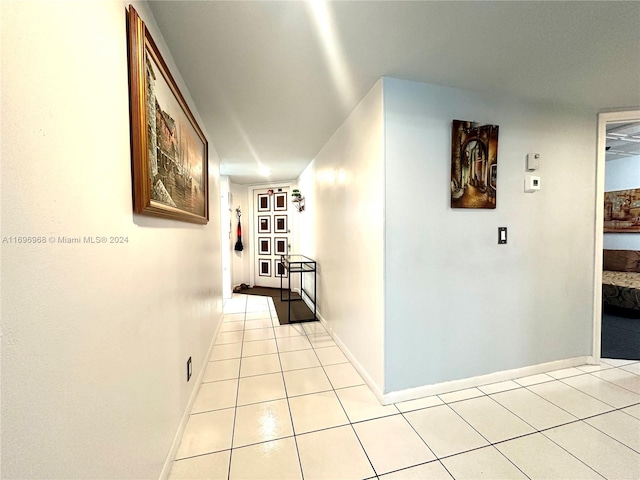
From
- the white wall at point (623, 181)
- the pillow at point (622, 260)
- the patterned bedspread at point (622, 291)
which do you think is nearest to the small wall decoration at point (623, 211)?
the white wall at point (623, 181)

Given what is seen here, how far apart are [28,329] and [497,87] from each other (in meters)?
2.75

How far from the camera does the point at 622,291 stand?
3.46 meters

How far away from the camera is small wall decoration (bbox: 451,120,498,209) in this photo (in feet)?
6.23

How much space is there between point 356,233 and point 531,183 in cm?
149

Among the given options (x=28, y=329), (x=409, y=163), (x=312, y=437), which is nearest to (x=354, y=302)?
(x=312, y=437)

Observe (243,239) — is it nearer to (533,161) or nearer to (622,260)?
(533,161)

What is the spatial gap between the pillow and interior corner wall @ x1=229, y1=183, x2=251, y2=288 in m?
6.71

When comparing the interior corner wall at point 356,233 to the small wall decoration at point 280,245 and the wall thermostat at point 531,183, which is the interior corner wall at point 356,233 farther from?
the small wall decoration at point 280,245

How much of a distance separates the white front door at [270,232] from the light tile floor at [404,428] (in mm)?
3301

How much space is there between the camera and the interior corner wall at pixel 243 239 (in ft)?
18.3

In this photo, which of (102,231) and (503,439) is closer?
(102,231)

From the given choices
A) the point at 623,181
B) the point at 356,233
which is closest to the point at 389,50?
the point at 356,233

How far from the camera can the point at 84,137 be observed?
2.39 ft

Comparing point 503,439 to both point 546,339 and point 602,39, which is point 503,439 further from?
point 602,39
